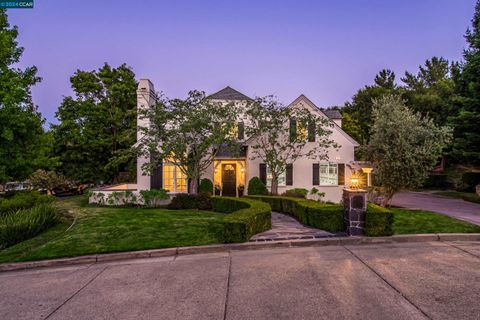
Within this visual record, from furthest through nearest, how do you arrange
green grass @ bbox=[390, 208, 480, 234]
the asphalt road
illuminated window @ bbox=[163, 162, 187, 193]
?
illuminated window @ bbox=[163, 162, 187, 193] → green grass @ bbox=[390, 208, 480, 234] → the asphalt road

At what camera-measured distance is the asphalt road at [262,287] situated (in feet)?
12.0

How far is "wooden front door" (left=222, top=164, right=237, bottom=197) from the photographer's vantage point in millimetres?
17188

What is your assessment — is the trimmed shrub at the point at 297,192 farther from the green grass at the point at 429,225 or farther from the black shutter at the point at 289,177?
the green grass at the point at 429,225

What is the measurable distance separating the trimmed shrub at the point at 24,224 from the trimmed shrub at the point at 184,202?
553cm

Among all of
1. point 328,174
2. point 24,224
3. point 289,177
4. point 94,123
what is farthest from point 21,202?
point 94,123

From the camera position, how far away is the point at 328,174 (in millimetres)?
16625

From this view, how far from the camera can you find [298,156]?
16125 mm

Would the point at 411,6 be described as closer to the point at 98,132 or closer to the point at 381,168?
the point at 381,168

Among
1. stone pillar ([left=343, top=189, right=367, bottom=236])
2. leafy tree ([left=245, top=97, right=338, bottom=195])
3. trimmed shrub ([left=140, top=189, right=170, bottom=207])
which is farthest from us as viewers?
leafy tree ([left=245, top=97, right=338, bottom=195])

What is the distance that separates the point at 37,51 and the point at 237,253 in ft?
495

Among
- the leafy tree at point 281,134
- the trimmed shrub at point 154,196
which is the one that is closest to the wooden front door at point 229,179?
the leafy tree at point 281,134

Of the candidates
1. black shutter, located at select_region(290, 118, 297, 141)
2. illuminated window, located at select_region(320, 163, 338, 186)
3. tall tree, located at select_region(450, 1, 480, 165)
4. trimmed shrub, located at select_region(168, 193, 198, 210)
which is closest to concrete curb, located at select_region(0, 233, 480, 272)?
→ trimmed shrub, located at select_region(168, 193, 198, 210)

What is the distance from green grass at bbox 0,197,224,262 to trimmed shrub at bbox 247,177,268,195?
5.81 m

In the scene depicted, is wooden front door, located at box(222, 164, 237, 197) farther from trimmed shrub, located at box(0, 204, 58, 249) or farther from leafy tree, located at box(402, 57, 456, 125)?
leafy tree, located at box(402, 57, 456, 125)
